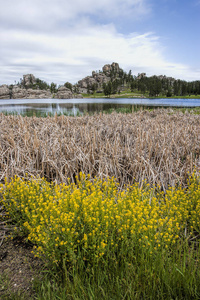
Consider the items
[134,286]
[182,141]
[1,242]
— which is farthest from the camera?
[182,141]

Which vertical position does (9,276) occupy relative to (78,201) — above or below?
below

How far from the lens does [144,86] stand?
483 feet

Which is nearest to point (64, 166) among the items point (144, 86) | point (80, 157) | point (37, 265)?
point (80, 157)

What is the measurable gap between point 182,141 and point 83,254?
5.51 meters

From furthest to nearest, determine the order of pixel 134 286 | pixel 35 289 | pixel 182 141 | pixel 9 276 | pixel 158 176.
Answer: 1. pixel 182 141
2. pixel 158 176
3. pixel 9 276
4. pixel 35 289
5. pixel 134 286

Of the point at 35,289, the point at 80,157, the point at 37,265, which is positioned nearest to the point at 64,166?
the point at 80,157

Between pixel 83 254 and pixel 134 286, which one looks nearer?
pixel 134 286

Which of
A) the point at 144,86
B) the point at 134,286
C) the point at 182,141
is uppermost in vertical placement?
the point at 144,86

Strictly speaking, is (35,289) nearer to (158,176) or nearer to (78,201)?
(78,201)

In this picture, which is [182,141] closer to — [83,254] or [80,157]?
[80,157]

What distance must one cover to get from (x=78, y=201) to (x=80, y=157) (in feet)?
9.05

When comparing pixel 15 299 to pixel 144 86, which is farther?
pixel 144 86

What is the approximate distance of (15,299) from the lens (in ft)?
7.48

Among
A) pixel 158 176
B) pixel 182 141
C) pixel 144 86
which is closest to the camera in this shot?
pixel 158 176
